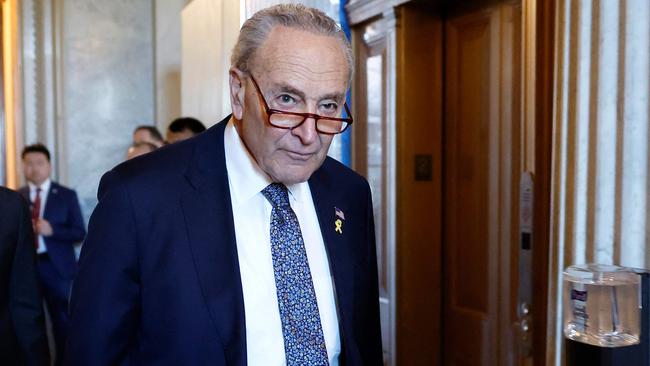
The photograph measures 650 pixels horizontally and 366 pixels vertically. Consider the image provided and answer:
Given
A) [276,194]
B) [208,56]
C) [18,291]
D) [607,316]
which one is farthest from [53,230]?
[607,316]

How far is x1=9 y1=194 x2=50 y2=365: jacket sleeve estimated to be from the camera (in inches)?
84.4

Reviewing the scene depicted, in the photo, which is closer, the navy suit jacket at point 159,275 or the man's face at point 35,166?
the navy suit jacket at point 159,275

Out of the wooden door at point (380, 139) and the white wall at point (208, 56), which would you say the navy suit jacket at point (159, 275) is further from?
the wooden door at point (380, 139)

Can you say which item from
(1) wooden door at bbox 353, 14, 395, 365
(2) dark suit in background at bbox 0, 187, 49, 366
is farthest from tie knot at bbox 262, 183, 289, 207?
(1) wooden door at bbox 353, 14, 395, 365

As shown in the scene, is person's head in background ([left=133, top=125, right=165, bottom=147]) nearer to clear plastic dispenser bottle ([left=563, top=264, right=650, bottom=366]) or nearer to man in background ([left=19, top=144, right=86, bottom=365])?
man in background ([left=19, top=144, right=86, bottom=365])

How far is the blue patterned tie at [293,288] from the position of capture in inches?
56.9

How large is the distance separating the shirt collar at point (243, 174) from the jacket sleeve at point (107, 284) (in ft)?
0.85

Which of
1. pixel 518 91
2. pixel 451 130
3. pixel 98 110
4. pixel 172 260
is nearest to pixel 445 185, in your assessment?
pixel 451 130

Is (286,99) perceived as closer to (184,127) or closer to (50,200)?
(184,127)

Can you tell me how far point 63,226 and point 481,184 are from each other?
3.36 m

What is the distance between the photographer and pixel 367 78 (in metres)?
3.66

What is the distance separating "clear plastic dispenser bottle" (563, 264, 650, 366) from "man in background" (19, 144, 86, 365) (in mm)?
4073

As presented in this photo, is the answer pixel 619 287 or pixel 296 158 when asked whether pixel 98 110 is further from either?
pixel 619 287

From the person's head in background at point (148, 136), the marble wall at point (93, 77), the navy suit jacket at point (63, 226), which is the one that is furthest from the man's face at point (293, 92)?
the marble wall at point (93, 77)
